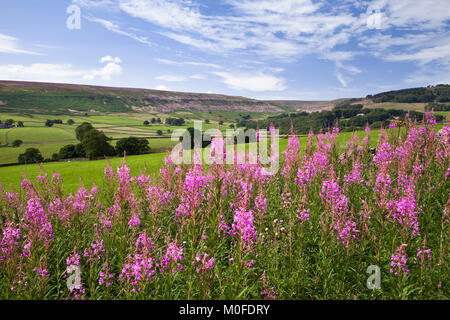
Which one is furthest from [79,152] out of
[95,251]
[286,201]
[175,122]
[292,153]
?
[175,122]

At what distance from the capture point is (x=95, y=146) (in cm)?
6194

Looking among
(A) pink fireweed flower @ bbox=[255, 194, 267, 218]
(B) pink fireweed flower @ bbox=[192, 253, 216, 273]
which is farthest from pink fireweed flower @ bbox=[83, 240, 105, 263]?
(A) pink fireweed flower @ bbox=[255, 194, 267, 218]

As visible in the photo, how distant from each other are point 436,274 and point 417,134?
28.1 ft

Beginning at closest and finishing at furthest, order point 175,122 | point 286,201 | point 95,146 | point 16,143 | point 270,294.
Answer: point 270,294, point 286,201, point 95,146, point 16,143, point 175,122

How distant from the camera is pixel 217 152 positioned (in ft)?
17.3

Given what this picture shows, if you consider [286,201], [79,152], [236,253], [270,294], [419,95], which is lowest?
[79,152]

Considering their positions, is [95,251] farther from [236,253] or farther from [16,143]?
[16,143]

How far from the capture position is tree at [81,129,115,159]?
6162cm

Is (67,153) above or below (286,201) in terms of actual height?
below

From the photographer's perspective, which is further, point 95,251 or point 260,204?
point 260,204

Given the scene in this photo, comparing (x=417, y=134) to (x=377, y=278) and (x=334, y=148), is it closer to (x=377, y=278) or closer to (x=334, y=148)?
(x=334, y=148)

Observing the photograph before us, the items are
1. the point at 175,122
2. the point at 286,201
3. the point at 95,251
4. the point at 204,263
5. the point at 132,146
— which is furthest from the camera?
the point at 175,122

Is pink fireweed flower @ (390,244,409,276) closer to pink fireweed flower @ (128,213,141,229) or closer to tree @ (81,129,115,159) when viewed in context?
pink fireweed flower @ (128,213,141,229)
